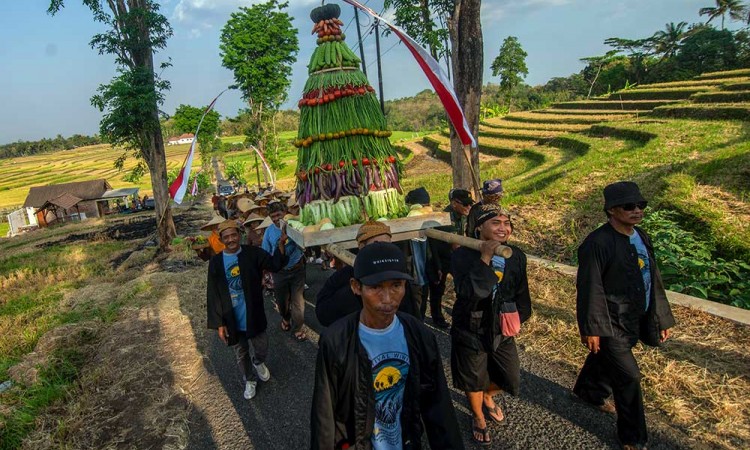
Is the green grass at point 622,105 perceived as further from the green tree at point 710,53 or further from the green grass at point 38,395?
the green grass at point 38,395

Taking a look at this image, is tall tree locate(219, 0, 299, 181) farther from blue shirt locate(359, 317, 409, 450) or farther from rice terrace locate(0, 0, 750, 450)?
blue shirt locate(359, 317, 409, 450)

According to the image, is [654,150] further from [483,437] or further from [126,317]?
[126,317]

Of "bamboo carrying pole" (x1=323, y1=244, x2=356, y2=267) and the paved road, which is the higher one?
"bamboo carrying pole" (x1=323, y1=244, x2=356, y2=267)

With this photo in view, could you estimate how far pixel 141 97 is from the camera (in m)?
11.1

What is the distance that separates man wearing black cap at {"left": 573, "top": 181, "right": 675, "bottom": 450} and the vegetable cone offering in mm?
1780

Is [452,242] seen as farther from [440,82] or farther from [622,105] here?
[622,105]

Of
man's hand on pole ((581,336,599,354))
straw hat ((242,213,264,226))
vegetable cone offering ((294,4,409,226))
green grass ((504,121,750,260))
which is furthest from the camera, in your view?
green grass ((504,121,750,260))

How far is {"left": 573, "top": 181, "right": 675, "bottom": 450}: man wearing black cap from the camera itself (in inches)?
106

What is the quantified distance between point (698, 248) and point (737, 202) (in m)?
1.47

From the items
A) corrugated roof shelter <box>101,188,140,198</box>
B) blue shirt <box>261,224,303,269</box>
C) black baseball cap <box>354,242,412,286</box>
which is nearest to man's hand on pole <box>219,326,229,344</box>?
blue shirt <box>261,224,303,269</box>

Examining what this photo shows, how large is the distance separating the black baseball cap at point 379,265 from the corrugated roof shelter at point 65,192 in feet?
141

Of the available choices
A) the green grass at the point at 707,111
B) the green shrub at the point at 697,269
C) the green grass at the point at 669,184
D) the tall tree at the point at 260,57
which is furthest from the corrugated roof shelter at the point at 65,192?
the green shrub at the point at 697,269

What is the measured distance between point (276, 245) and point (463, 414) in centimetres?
272

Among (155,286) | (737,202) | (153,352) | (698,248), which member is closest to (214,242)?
(153,352)
